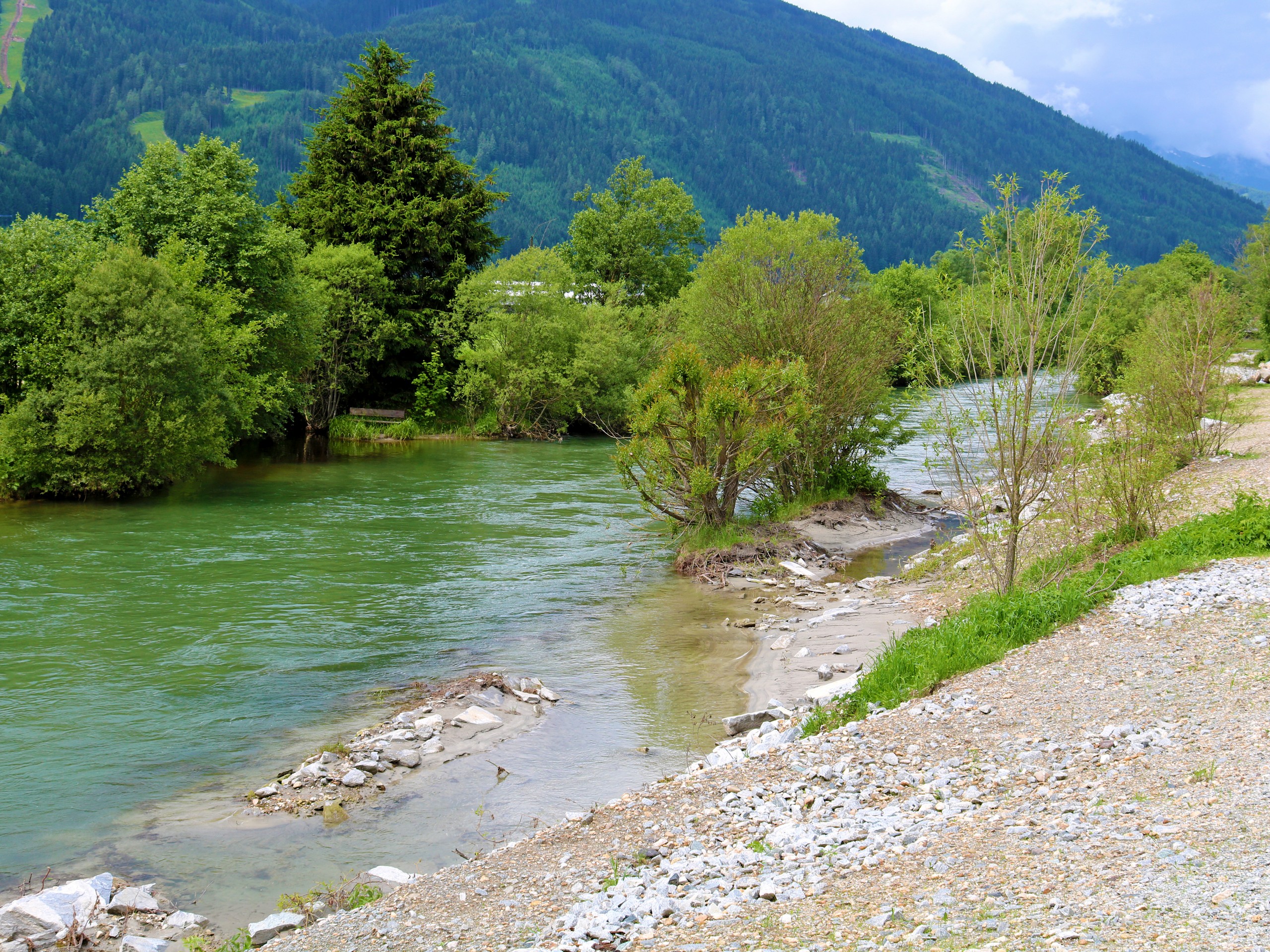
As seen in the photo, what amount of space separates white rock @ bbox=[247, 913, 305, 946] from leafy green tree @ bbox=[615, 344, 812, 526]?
13933mm

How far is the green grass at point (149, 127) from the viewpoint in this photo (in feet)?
533

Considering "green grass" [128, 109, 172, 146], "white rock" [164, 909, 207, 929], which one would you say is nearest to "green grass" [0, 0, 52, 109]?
"green grass" [128, 109, 172, 146]

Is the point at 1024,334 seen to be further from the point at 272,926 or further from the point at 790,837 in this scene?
the point at 272,926

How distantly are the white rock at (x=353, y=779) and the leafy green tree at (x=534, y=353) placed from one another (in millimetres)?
40472

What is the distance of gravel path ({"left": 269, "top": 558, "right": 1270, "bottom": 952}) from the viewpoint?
17.7 ft

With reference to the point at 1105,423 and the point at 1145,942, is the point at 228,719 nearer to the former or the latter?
the point at 1145,942

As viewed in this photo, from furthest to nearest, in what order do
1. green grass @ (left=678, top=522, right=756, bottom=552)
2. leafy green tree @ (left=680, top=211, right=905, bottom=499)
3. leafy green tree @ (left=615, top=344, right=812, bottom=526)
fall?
leafy green tree @ (left=680, top=211, right=905, bottom=499)
green grass @ (left=678, top=522, right=756, bottom=552)
leafy green tree @ (left=615, top=344, right=812, bottom=526)

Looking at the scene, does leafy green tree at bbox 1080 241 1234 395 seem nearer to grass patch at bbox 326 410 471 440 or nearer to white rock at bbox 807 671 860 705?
white rock at bbox 807 671 860 705

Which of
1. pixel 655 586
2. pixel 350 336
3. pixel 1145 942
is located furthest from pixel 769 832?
pixel 350 336

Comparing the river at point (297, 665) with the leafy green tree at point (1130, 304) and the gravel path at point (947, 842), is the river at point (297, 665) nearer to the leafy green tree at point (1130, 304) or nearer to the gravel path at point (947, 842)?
the gravel path at point (947, 842)

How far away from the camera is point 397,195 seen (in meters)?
53.5

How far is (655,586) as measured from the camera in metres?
19.6

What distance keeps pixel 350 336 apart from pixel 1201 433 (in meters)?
39.9

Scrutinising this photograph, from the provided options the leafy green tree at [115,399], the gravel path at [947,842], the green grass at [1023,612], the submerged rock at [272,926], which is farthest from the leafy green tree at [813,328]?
the submerged rock at [272,926]
